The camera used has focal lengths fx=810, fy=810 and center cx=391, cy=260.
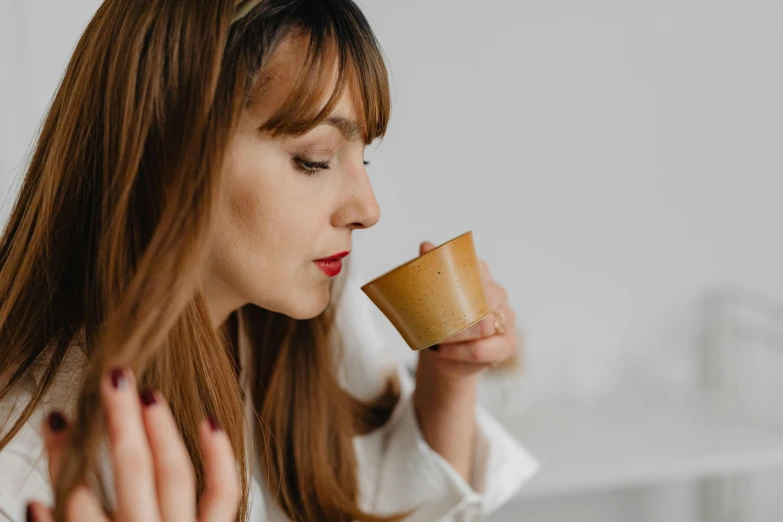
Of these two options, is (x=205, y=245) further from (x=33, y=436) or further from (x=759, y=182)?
(x=759, y=182)

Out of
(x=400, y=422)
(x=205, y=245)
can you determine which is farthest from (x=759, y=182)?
(x=205, y=245)

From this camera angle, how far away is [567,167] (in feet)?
6.19

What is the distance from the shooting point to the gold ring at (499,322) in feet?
2.93

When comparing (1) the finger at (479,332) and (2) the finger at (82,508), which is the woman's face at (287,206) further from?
(2) the finger at (82,508)

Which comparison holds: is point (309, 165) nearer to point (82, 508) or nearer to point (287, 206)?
point (287, 206)

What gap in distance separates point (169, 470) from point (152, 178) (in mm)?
275

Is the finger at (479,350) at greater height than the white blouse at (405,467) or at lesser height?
greater

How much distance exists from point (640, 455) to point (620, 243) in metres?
0.56

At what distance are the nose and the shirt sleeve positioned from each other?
0.34 m

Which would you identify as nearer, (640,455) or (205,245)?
(205,245)

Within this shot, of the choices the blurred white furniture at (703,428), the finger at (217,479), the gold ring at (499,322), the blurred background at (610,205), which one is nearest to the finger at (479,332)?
the gold ring at (499,322)

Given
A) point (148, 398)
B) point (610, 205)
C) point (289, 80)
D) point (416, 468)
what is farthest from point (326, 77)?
point (610, 205)

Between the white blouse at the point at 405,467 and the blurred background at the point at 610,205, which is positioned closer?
the white blouse at the point at 405,467

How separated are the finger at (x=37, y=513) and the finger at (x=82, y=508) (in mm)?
11
